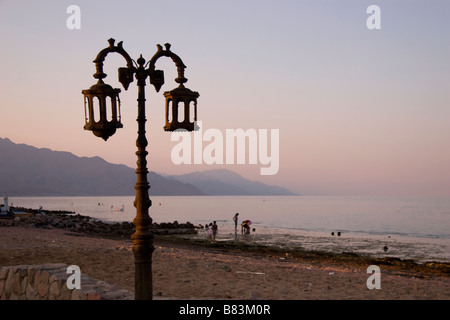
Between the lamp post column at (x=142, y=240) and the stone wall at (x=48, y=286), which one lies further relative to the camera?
the stone wall at (x=48, y=286)

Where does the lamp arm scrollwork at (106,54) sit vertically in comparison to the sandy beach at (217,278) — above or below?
above

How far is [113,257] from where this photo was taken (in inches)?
723

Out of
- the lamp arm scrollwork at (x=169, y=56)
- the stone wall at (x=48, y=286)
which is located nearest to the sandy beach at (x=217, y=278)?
the stone wall at (x=48, y=286)

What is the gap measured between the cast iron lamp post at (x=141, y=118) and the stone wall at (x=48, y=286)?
0.78 m

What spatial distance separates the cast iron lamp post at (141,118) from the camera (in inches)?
321

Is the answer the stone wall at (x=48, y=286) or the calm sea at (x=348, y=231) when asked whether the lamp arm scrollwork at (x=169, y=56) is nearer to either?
the stone wall at (x=48, y=286)

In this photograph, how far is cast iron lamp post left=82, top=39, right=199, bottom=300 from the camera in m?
8.15

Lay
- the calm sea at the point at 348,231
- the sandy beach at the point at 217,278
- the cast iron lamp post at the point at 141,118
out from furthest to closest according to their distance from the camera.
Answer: the calm sea at the point at 348,231, the sandy beach at the point at 217,278, the cast iron lamp post at the point at 141,118

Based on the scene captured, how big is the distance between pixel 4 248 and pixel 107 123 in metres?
14.5

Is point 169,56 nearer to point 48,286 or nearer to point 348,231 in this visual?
point 48,286

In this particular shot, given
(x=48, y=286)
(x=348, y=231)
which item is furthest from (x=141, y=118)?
(x=348, y=231)

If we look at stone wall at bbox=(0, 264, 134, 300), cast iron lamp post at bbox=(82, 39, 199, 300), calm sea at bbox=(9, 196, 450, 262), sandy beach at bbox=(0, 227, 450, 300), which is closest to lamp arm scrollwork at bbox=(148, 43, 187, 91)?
cast iron lamp post at bbox=(82, 39, 199, 300)
